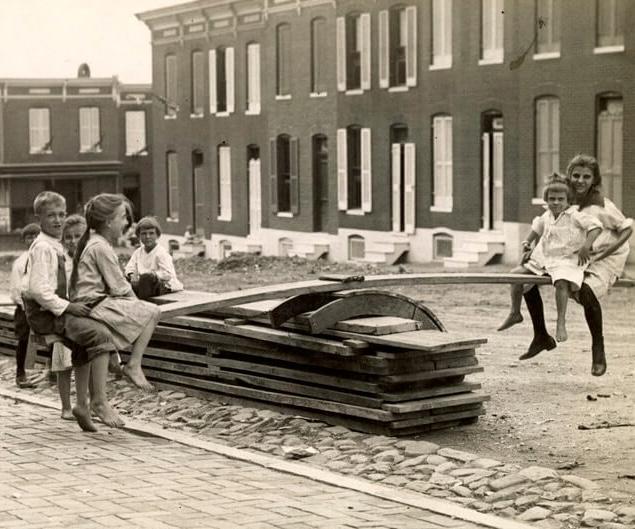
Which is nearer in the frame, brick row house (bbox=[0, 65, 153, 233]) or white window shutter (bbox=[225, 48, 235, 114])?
white window shutter (bbox=[225, 48, 235, 114])

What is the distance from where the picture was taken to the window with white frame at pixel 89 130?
60.9 m

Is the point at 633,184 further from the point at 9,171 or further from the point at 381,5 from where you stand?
the point at 9,171

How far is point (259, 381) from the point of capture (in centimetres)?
1090

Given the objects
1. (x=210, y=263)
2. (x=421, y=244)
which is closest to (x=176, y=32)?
(x=210, y=263)

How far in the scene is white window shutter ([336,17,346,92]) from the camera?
36.3 m

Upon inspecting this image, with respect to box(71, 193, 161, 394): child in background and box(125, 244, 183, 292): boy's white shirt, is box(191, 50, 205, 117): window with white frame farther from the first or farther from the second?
box(71, 193, 161, 394): child in background

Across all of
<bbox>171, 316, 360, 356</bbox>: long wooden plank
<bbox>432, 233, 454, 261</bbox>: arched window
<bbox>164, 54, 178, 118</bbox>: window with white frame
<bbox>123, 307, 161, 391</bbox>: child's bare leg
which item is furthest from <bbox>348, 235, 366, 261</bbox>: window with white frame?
<bbox>123, 307, 161, 391</bbox>: child's bare leg

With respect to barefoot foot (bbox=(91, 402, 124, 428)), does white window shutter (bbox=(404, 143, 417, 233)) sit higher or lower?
higher

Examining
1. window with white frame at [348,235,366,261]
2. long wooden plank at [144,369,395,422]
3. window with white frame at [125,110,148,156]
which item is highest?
window with white frame at [125,110,148,156]

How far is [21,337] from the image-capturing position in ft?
42.6

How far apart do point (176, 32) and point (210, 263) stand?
12511 millimetres

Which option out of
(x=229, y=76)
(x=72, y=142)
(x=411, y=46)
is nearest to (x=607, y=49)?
(x=411, y=46)

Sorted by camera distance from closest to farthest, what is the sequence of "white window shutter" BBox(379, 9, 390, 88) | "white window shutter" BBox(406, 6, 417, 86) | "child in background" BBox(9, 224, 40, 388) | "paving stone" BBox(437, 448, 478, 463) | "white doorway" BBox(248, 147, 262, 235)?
"paving stone" BBox(437, 448, 478, 463) < "child in background" BBox(9, 224, 40, 388) < "white window shutter" BBox(406, 6, 417, 86) < "white window shutter" BBox(379, 9, 390, 88) < "white doorway" BBox(248, 147, 262, 235)

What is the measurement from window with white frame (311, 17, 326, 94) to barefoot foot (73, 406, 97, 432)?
93.7ft
